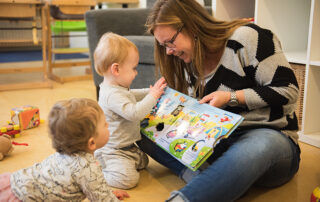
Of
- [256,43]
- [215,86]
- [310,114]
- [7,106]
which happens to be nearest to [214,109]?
[215,86]

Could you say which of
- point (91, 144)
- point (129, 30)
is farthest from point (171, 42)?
point (129, 30)

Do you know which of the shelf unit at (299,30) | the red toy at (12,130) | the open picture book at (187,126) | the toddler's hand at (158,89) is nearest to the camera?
the open picture book at (187,126)

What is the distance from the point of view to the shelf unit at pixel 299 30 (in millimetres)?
1405

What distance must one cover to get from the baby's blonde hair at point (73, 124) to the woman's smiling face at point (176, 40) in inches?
13.8

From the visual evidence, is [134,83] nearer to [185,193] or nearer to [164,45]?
[164,45]

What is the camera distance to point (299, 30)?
1.74m

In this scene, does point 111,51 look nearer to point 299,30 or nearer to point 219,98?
point 219,98

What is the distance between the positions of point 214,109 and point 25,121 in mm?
1088

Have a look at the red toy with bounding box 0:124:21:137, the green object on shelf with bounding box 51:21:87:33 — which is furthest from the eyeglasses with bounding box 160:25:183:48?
the green object on shelf with bounding box 51:21:87:33

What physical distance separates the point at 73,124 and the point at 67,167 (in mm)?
114

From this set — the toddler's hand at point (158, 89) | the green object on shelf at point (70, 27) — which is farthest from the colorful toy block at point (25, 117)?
the green object on shelf at point (70, 27)

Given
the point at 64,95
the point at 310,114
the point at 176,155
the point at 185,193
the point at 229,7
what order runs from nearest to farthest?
the point at 185,193 → the point at 176,155 → the point at 310,114 → the point at 229,7 → the point at 64,95

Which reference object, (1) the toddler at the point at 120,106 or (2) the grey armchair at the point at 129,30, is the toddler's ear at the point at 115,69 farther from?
(2) the grey armchair at the point at 129,30

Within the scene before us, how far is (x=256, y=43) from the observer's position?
1.01 metres
